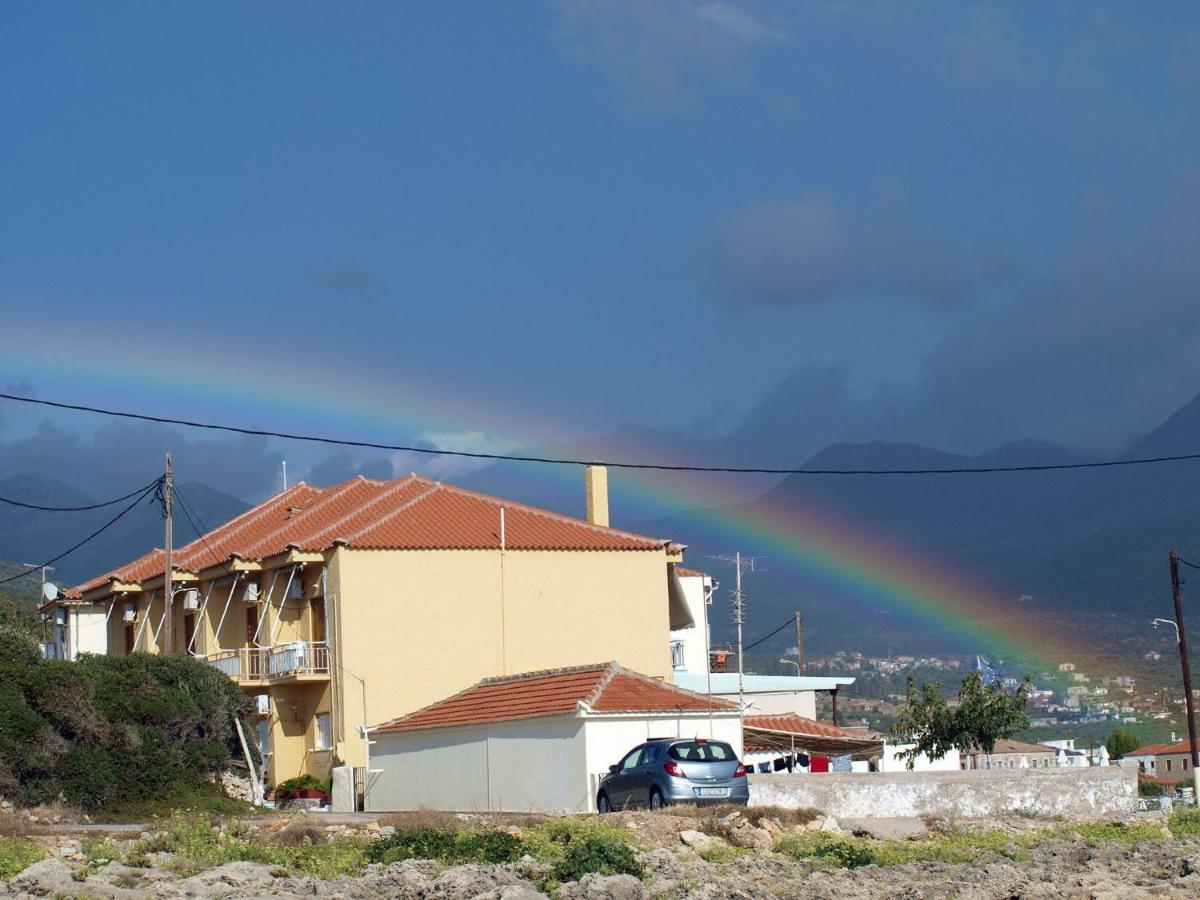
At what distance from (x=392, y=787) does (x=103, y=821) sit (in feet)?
29.3

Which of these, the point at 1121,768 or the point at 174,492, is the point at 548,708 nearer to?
the point at 1121,768

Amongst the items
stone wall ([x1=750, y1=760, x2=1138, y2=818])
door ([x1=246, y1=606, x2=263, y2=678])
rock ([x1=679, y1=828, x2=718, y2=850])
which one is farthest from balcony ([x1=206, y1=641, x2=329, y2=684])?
rock ([x1=679, y1=828, x2=718, y2=850])

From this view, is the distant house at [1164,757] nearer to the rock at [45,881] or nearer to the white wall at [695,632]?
the white wall at [695,632]

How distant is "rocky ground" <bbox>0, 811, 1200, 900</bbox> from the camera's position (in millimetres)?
20141

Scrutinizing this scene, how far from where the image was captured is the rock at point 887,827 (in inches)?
1121

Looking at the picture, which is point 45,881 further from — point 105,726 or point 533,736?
point 533,736

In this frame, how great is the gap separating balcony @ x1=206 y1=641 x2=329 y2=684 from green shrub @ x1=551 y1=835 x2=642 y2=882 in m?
25.7

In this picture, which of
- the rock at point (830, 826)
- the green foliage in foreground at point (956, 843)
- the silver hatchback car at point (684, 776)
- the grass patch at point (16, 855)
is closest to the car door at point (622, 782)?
the silver hatchback car at point (684, 776)

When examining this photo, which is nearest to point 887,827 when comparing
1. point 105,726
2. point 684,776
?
point 684,776

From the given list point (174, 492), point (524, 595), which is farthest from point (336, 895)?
point (174, 492)

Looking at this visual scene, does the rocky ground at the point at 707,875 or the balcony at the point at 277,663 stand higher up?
the balcony at the point at 277,663

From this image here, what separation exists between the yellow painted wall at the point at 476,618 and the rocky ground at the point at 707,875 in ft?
64.8

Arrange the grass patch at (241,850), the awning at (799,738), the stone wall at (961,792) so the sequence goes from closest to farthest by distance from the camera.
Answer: the grass patch at (241,850), the stone wall at (961,792), the awning at (799,738)

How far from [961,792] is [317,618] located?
2282 cm
